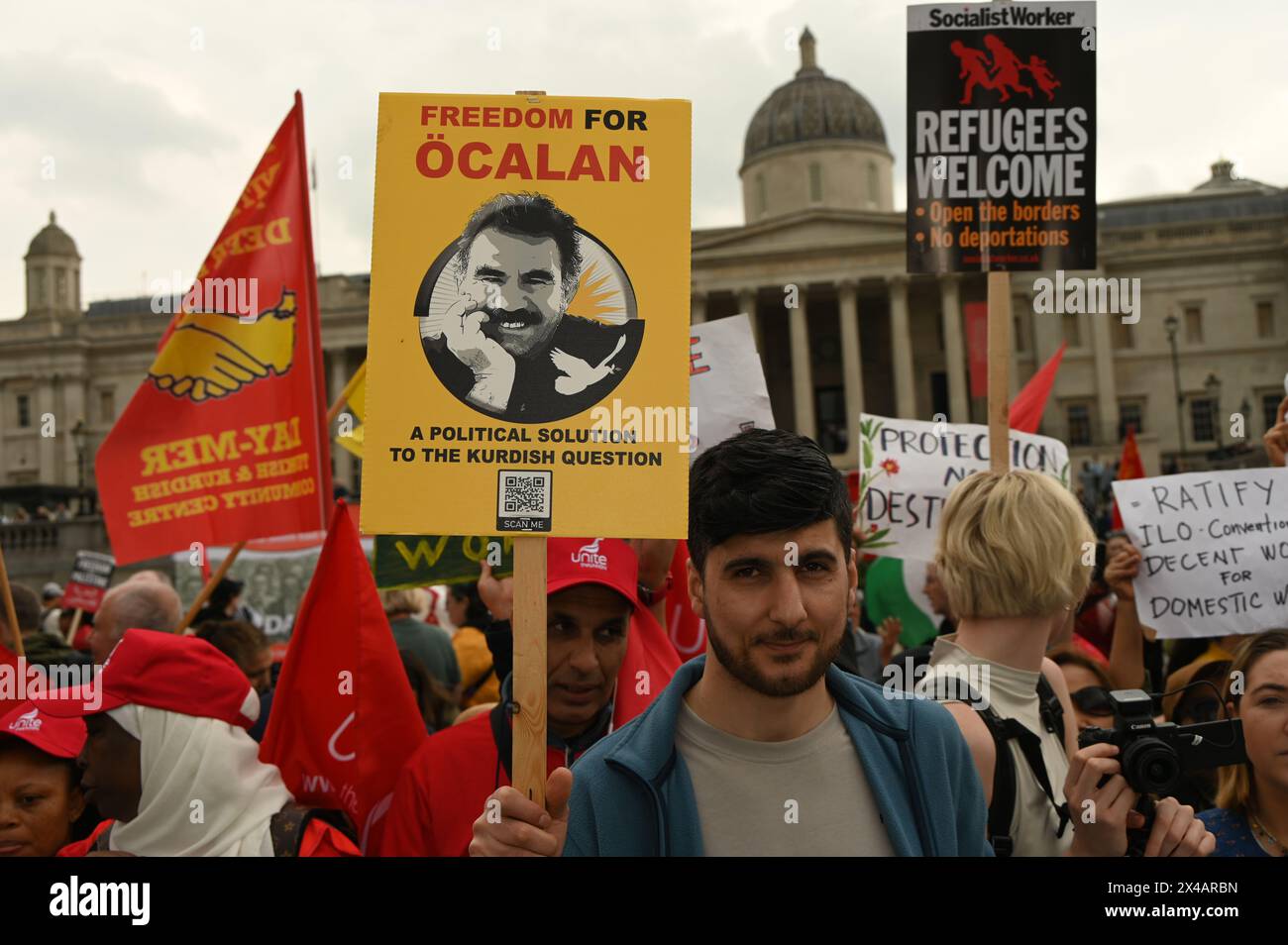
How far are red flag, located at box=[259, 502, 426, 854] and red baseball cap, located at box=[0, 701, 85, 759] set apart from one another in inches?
20.6

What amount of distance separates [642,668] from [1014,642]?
1026 mm

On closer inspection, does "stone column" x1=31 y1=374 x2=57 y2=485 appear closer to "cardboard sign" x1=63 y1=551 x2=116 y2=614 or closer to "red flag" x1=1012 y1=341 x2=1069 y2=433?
"cardboard sign" x1=63 y1=551 x2=116 y2=614

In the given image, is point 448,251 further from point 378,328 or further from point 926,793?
point 926,793

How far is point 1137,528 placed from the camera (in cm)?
458

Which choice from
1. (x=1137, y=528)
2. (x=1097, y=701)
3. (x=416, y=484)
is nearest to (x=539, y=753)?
(x=416, y=484)

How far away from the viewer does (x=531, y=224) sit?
240 centimetres

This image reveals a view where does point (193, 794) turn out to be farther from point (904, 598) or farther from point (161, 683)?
point (904, 598)

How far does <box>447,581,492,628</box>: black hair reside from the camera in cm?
645

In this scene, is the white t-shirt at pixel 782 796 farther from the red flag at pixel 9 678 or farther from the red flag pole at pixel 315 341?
the red flag pole at pixel 315 341

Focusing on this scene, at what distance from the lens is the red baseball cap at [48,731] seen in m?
3.21

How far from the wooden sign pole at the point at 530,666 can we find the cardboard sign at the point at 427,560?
251cm

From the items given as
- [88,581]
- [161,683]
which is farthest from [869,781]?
[88,581]

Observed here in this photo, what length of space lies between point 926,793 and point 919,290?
53.1m

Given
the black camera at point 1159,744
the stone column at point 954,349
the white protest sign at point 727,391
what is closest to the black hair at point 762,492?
the black camera at point 1159,744
